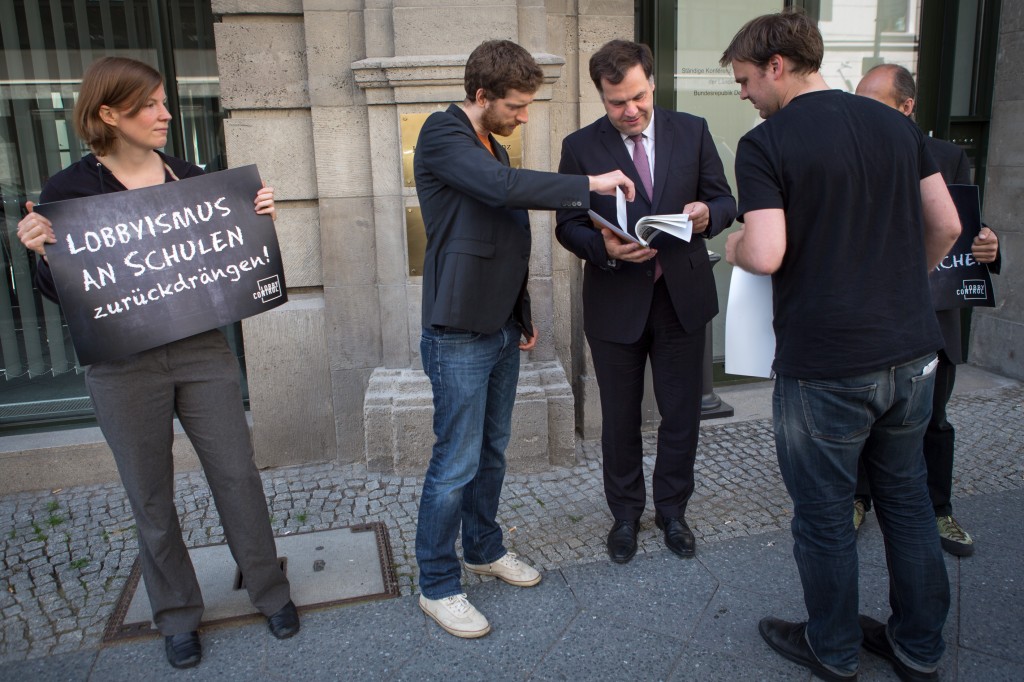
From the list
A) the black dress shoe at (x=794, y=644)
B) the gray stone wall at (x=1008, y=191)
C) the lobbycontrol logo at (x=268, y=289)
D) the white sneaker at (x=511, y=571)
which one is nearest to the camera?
the black dress shoe at (x=794, y=644)

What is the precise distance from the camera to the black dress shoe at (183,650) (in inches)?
117

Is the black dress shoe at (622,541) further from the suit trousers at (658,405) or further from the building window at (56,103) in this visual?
the building window at (56,103)

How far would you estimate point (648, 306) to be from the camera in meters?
3.39

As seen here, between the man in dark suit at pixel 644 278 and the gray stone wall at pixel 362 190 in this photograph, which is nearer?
the man in dark suit at pixel 644 278

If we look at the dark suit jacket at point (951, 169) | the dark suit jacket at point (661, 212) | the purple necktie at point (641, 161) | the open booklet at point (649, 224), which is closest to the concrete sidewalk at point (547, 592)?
the dark suit jacket at point (951, 169)

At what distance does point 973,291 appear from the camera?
357 cm

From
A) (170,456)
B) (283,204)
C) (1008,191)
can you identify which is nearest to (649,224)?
(170,456)

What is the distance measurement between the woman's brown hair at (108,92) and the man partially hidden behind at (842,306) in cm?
191

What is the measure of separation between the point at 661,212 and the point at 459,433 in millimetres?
1234

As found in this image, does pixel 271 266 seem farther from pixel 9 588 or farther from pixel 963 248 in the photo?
pixel 963 248

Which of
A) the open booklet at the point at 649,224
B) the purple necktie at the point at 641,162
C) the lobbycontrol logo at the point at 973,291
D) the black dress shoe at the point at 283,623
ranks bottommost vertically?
the black dress shoe at the point at 283,623

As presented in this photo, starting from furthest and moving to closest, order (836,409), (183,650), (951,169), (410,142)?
(410,142)
(951,169)
(183,650)
(836,409)

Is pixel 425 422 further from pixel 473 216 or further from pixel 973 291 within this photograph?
pixel 973 291

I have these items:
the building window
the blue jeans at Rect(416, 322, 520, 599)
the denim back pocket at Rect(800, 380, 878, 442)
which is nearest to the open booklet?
the blue jeans at Rect(416, 322, 520, 599)
